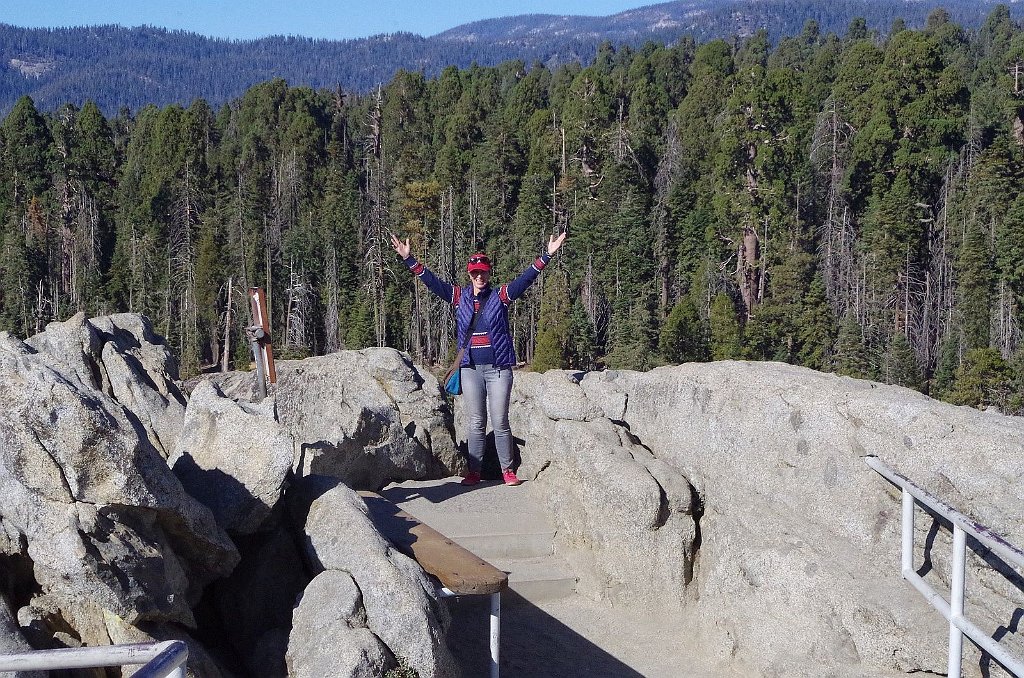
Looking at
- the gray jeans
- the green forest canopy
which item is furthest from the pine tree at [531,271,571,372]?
the gray jeans

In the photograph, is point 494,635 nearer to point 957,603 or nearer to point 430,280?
point 957,603

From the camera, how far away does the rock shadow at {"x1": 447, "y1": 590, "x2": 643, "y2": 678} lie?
673 cm

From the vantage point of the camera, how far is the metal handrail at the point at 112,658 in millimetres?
3035

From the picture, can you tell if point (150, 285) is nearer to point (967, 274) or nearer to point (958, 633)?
point (967, 274)

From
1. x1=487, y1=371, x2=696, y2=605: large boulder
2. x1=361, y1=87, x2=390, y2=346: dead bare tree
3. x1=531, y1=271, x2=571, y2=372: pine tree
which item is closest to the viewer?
x1=487, y1=371, x2=696, y2=605: large boulder

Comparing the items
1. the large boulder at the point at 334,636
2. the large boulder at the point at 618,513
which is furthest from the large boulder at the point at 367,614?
the large boulder at the point at 618,513

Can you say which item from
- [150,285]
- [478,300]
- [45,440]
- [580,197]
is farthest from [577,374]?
[150,285]

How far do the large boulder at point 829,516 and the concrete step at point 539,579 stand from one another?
92 centimetres

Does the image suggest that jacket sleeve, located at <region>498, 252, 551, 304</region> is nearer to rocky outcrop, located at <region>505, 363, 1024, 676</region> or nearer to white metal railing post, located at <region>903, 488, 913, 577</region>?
rocky outcrop, located at <region>505, 363, 1024, 676</region>

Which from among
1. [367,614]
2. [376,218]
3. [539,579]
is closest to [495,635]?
[367,614]

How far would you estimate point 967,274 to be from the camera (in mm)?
37219

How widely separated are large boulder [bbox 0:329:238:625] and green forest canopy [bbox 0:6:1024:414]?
26.6 metres

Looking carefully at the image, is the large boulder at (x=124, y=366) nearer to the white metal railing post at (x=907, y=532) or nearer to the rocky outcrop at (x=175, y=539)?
the rocky outcrop at (x=175, y=539)

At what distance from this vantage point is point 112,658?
10.2 ft
